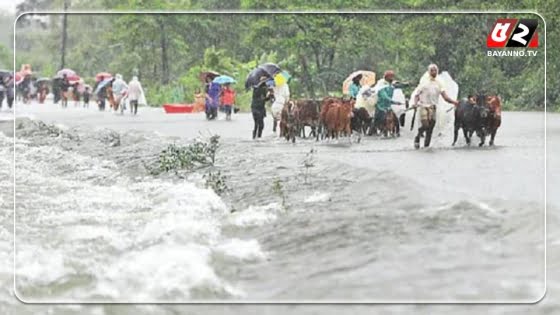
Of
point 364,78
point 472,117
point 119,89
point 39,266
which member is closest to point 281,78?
point 364,78

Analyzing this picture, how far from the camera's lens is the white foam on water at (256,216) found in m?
3.80

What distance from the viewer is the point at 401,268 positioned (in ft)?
12.2

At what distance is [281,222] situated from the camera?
3797 millimetres

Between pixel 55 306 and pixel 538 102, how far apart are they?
6.62ft

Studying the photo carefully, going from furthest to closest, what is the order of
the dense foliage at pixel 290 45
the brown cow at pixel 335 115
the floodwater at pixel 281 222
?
the brown cow at pixel 335 115
the dense foliage at pixel 290 45
the floodwater at pixel 281 222

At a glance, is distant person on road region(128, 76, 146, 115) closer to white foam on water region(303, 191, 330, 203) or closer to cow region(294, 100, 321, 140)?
cow region(294, 100, 321, 140)

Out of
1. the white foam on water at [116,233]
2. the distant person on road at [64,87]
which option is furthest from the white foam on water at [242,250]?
the distant person on road at [64,87]

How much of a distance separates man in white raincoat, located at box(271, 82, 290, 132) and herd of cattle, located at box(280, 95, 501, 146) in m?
0.02

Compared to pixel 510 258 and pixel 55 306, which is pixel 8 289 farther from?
pixel 510 258

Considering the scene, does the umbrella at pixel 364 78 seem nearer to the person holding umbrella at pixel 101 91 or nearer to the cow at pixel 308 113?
the cow at pixel 308 113

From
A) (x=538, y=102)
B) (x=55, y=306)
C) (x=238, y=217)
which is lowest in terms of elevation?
(x=55, y=306)

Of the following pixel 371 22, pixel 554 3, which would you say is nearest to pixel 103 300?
pixel 371 22

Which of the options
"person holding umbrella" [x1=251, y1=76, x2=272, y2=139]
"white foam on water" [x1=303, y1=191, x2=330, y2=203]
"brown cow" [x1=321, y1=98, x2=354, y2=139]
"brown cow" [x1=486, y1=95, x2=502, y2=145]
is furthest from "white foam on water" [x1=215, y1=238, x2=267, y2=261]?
"brown cow" [x1=486, y1=95, x2=502, y2=145]

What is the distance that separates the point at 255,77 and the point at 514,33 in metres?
1.03
